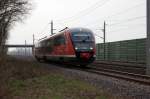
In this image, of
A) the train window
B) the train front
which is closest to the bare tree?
the train window

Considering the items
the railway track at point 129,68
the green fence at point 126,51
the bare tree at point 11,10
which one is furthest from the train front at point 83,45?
the bare tree at point 11,10

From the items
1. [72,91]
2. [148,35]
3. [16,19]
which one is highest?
[16,19]

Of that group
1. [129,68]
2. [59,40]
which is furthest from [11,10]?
[129,68]

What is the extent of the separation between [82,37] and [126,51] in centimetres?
1455

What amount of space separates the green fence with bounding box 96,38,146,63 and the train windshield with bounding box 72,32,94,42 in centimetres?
973

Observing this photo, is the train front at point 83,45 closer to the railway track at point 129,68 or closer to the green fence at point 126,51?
the railway track at point 129,68

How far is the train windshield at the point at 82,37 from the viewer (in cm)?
2539

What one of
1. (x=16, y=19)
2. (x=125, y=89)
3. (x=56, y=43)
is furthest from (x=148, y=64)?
(x=16, y=19)

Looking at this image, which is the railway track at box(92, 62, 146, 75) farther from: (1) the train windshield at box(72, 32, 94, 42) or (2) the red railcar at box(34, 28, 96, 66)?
(1) the train windshield at box(72, 32, 94, 42)

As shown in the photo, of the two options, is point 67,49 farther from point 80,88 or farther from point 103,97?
point 103,97

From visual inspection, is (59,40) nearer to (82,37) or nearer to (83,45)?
(82,37)

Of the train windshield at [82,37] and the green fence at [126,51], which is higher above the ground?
the train windshield at [82,37]

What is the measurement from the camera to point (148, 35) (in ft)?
60.5

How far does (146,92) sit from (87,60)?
13916 millimetres
